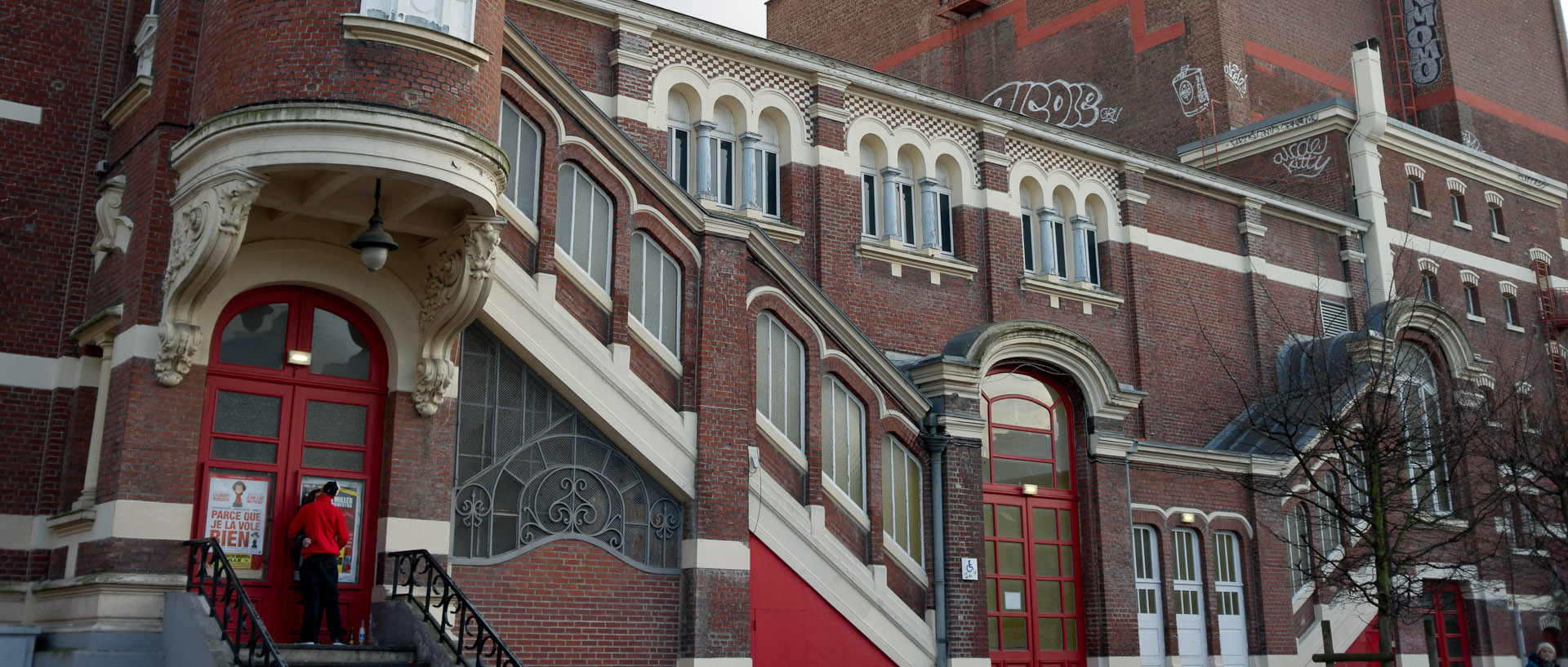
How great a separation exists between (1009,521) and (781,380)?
249 inches

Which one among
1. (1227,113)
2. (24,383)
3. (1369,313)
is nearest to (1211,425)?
(1369,313)

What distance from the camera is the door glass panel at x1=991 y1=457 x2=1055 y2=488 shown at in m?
21.2

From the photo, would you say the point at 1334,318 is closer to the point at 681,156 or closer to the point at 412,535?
the point at 681,156

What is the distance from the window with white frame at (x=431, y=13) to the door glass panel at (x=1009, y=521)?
11763 millimetres

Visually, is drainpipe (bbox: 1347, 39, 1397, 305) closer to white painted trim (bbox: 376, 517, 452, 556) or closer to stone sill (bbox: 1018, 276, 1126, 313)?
stone sill (bbox: 1018, 276, 1126, 313)

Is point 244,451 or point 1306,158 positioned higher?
point 1306,158

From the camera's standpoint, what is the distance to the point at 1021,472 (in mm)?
21422

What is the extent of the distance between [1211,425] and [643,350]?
47.9 ft

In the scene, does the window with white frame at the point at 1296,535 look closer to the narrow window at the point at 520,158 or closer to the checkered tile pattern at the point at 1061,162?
the checkered tile pattern at the point at 1061,162

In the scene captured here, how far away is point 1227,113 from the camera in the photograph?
31578 millimetres

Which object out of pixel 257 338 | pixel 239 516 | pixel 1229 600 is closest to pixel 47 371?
pixel 257 338

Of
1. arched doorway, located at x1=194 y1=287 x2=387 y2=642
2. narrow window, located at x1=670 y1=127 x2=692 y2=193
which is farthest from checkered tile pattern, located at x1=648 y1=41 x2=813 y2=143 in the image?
arched doorway, located at x1=194 y1=287 x2=387 y2=642

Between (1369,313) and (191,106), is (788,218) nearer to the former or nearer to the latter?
(191,106)

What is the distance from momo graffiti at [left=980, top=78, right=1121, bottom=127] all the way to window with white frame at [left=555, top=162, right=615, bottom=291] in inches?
783
